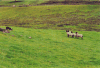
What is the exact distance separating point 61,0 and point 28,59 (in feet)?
253

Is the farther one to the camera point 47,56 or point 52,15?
point 52,15

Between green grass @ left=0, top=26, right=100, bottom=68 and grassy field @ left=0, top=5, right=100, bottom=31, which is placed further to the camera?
grassy field @ left=0, top=5, right=100, bottom=31

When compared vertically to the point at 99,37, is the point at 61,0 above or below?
above

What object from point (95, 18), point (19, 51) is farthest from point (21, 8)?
point (19, 51)

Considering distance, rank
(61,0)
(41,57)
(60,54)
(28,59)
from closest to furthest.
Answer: (28,59) → (41,57) → (60,54) → (61,0)

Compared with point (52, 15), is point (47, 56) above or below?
below

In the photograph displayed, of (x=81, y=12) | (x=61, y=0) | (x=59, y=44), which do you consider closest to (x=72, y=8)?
(x=81, y=12)

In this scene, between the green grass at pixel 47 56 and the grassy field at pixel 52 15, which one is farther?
the grassy field at pixel 52 15

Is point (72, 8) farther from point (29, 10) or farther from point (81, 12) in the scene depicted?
point (29, 10)

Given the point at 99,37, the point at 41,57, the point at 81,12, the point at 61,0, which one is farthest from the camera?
the point at 61,0

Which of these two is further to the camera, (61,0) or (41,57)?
(61,0)

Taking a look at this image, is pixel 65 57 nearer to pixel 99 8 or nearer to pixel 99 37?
pixel 99 37

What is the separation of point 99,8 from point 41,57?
58.2m

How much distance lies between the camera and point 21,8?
75250mm
